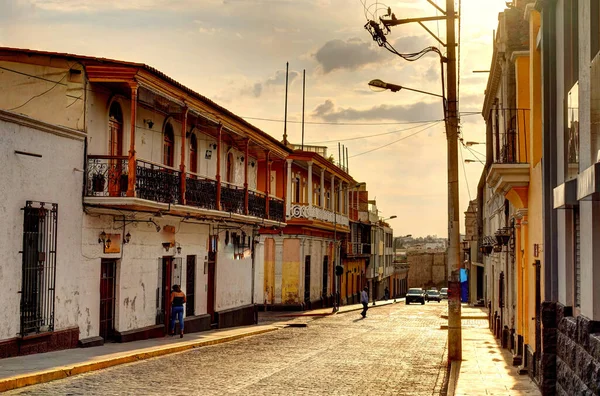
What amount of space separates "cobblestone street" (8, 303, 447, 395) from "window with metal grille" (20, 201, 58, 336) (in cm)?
216

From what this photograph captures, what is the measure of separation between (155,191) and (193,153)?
6004 millimetres

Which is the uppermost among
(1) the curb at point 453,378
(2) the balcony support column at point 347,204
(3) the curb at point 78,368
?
(2) the balcony support column at point 347,204

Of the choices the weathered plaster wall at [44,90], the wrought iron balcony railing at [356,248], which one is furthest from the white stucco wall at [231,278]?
the wrought iron balcony railing at [356,248]

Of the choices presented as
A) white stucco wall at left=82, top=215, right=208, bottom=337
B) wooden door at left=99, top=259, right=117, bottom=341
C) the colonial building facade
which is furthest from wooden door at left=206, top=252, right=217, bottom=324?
wooden door at left=99, top=259, right=117, bottom=341

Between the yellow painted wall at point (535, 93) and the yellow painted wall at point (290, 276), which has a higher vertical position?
the yellow painted wall at point (535, 93)

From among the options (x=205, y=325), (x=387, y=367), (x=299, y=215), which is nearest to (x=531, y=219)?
(x=387, y=367)

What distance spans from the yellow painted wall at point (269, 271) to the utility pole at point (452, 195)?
2524cm

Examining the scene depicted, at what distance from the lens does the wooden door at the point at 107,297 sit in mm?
20719

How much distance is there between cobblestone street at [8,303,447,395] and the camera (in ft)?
45.3

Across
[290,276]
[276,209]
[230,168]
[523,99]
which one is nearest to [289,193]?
[290,276]

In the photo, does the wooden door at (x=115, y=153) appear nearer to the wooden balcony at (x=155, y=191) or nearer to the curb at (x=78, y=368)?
the wooden balcony at (x=155, y=191)

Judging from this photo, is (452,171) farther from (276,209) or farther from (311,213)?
(311,213)

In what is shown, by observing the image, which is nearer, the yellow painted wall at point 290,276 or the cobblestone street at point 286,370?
the cobblestone street at point 286,370

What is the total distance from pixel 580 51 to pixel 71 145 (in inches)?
482
